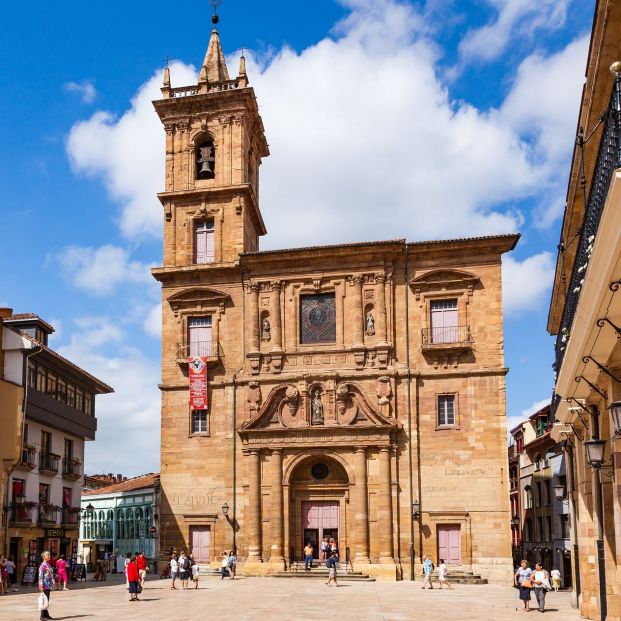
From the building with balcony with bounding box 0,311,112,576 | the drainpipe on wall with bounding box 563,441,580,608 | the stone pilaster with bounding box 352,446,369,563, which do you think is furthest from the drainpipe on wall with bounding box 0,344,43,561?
the drainpipe on wall with bounding box 563,441,580,608

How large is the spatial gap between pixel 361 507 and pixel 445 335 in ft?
28.9

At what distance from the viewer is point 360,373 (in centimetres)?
3897

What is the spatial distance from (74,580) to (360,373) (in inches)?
681

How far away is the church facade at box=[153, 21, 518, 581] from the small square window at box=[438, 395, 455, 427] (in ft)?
0.22

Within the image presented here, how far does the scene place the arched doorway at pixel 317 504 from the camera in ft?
126

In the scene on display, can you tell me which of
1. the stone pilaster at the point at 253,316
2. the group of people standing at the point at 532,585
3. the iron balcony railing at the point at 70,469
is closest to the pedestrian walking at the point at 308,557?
the stone pilaster at the point at 253,316

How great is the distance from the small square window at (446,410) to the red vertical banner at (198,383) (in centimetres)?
1118

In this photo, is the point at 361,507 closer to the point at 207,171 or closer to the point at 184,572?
the point at 184,572

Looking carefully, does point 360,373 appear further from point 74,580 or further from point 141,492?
point 141,492

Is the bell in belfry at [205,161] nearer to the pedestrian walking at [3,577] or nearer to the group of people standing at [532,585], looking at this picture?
the pedestrian walking at [3,577]

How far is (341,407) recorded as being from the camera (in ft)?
127

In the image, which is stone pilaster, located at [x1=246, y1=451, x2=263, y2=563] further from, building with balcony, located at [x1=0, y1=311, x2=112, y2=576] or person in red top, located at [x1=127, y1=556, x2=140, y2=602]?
person in red top, located at [x1=127, y1=556, x2=140, y2=602]

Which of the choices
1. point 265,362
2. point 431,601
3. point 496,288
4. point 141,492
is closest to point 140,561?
point 431,601

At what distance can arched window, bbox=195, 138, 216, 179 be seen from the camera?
4409cm
